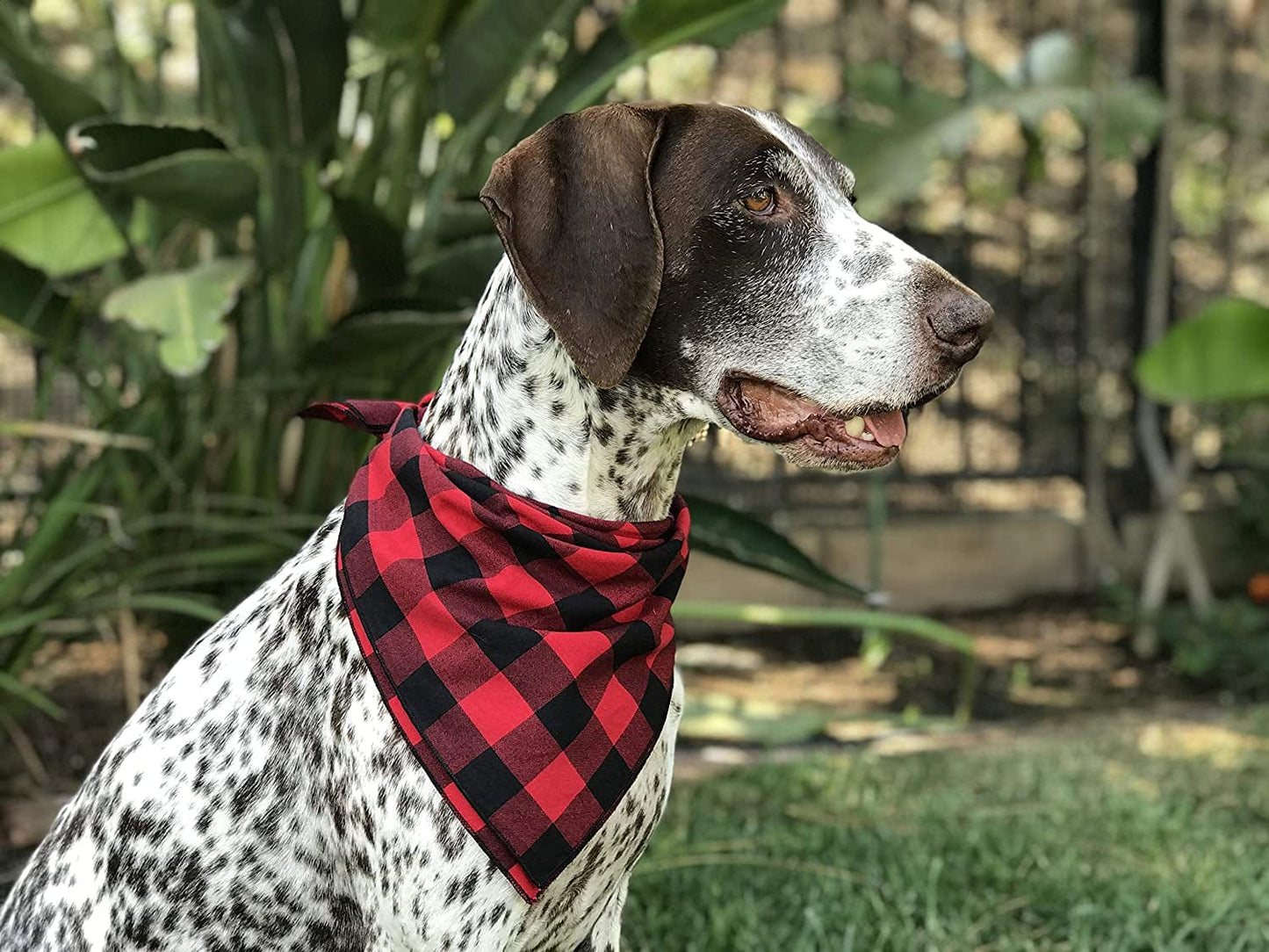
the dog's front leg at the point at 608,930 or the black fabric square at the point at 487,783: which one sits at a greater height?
the black fabric square at the point at 487,783

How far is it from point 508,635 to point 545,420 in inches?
10.6

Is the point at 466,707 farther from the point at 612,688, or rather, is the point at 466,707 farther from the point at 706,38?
the point at 706,38

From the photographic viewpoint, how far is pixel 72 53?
16.1 ft

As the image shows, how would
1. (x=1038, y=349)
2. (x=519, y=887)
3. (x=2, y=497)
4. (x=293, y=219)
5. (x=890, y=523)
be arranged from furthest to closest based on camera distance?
(x=1038, y=349), (x=890, y=523), (x=2, y=497), (x=293, y=219), (x=519, y=887)

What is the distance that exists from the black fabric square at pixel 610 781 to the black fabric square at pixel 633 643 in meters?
0.12

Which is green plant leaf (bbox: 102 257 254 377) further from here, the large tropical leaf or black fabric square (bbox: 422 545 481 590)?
black fabric square (bbox: 422 545 481 590)

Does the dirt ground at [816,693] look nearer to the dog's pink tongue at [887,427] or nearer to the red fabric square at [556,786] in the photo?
the red fabric square at [556,786]

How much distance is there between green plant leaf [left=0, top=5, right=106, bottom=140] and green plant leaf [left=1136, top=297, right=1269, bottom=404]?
11.1 feet

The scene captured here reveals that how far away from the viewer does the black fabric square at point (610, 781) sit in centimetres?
155

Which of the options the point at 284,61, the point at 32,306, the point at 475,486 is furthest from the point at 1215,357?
the point at 32,306

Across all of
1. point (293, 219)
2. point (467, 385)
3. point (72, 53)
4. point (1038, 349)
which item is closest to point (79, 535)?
point (293, 219)

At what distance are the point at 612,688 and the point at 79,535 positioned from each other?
2.00m

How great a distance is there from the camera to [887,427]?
156 centimetres

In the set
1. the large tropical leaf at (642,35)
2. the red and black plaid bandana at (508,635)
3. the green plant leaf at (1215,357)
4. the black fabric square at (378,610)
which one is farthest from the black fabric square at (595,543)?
the green plant leaf at (1215,357)
